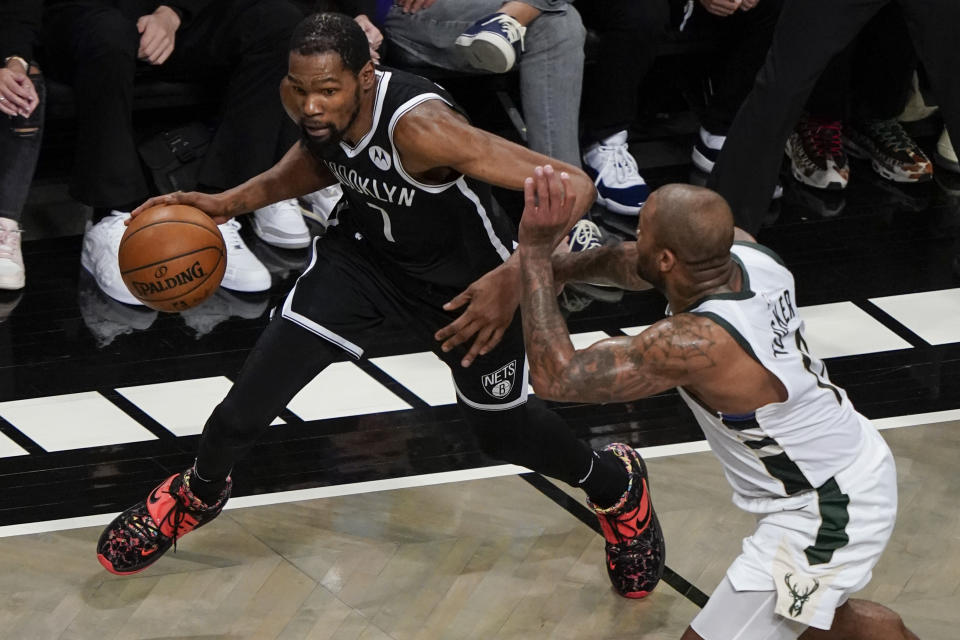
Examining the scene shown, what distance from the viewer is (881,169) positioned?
668 centimetres

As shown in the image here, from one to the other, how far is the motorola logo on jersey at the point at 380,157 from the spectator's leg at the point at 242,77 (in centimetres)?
233

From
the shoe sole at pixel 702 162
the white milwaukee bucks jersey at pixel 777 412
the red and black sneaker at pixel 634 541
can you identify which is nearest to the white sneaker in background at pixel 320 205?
the shoe sole at pixel 702 162

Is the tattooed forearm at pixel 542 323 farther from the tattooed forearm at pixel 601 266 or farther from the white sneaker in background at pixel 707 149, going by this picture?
the white sneaker in background at pixel 707 149

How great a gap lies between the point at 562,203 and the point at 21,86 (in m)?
3.11

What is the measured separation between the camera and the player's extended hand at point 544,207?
3117 mm

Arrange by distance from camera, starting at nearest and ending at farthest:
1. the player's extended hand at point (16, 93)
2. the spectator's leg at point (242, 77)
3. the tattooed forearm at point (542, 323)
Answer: the tattooed forearm at point (542, 323) → the player's extended hand at point (16, 93) → the spectator's leg at point (242, 77)

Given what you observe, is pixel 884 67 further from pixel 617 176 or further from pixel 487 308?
pixel 487 308

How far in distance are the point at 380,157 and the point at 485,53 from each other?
222 cm

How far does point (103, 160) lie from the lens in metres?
5.65

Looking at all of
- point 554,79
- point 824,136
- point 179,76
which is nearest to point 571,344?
point 554,79

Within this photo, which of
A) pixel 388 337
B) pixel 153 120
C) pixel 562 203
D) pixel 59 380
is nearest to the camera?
pixel 562 203

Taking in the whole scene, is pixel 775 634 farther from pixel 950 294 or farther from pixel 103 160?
pixel 103 160

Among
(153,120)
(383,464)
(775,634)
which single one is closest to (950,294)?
(383,464)

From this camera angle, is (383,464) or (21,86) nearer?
(383,464)
